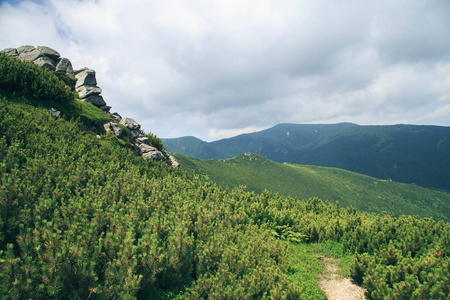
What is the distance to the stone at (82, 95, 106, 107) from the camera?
2933cm

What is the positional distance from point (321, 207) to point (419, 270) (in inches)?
444

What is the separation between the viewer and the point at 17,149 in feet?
32.9

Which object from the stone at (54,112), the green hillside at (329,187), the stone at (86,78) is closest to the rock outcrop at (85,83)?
the stone at (86,78)

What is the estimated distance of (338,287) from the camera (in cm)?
771

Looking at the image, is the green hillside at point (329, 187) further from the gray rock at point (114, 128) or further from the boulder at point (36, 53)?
the gray rock at point (114, 128)

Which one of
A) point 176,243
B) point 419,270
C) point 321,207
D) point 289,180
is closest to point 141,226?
point 176,243

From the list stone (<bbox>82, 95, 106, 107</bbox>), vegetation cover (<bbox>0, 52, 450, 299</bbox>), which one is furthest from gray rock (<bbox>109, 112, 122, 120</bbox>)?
vegetation cover (<bbox>0, 52, 450, 299</bbox>)

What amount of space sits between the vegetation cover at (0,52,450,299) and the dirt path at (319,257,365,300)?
15.6 inches

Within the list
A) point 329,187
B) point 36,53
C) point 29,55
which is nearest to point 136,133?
point 36,53

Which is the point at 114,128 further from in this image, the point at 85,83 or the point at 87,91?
the point at 85,83

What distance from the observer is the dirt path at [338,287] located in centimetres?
712

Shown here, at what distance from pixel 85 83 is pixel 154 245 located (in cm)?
3347

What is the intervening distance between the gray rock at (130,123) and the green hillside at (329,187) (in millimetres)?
54832

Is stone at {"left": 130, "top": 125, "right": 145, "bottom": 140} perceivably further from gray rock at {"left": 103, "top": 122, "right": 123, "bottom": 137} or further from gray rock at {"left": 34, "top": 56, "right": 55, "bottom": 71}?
gray rock at {"left": 34, "top": 56, "right": 55, "bottom": 71}
